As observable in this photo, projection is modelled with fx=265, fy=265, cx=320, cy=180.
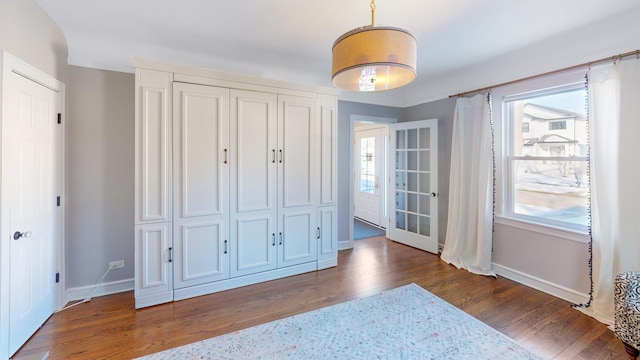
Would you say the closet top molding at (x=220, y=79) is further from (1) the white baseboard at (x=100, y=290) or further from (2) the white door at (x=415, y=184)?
(1) the white baseboard at (x=100, y=290)

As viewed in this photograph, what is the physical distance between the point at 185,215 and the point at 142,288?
30.6 inches

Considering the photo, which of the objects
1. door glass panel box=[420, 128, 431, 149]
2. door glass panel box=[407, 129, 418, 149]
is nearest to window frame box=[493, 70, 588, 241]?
door glass panel box=[420, 128, 431, 149]

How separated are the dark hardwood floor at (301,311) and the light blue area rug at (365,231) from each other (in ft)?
4.91

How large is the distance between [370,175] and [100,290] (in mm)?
4838

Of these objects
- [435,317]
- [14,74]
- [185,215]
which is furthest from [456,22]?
[14,74]

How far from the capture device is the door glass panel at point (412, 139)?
14.4ft

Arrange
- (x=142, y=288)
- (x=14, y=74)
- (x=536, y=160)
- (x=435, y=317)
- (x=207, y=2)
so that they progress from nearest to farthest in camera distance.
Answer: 1. (x=14, y=74)
2. (x=207, y=2)
3. (x=435, y=317)
4. (x=142, y=288)
5. (x=536, y=160)

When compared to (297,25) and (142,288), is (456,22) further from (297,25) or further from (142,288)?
(142,288)

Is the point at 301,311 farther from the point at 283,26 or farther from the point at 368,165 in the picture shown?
the point at 368,165

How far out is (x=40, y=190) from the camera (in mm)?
2240

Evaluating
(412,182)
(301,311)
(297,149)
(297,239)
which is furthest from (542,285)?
(297,149)

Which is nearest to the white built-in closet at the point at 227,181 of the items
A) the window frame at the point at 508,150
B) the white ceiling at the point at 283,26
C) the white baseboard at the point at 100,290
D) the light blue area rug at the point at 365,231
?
the white ceiling at the point at 283,26

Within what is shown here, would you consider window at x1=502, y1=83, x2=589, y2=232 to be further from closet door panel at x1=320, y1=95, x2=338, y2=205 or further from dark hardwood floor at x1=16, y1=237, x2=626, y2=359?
closet door panel at x1=320, y1=95, x2=338, y2=205

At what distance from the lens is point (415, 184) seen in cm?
→ 444
